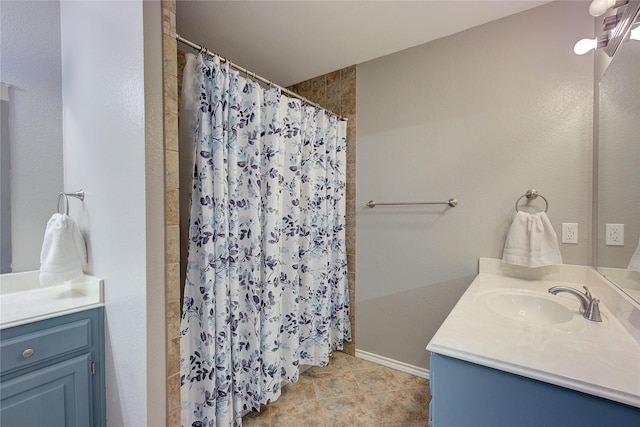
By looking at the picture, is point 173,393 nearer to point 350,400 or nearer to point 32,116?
point 350,400

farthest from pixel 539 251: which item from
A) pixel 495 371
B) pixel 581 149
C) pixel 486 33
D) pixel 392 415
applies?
pixel 486 33

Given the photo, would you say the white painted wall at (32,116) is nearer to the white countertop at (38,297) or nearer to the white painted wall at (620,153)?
the white countertop at (38,297)

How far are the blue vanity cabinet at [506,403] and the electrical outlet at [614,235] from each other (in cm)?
80

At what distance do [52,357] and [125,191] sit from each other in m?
0.74

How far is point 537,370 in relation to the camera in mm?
732

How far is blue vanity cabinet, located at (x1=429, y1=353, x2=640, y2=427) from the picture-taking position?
684 millimetres

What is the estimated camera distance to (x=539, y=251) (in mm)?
1471

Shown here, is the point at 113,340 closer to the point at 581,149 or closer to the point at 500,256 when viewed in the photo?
the point at 500,256

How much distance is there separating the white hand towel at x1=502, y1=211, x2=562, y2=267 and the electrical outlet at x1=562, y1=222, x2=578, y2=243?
0.06m

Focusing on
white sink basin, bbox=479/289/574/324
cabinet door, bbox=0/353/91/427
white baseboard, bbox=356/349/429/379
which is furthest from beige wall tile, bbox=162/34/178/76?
white baseboard, bbox=356/349/429/379

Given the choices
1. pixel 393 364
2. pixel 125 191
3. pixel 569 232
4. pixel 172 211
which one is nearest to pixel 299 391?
pixel 393 364

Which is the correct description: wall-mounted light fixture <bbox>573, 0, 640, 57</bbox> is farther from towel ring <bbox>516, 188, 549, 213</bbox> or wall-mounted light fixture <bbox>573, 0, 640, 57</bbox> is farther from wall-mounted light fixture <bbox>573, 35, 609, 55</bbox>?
towel ring <bbox>516, 188, 549, 213</bbox>

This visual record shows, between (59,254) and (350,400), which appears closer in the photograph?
(59,254)

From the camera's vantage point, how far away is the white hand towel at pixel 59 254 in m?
1.25
